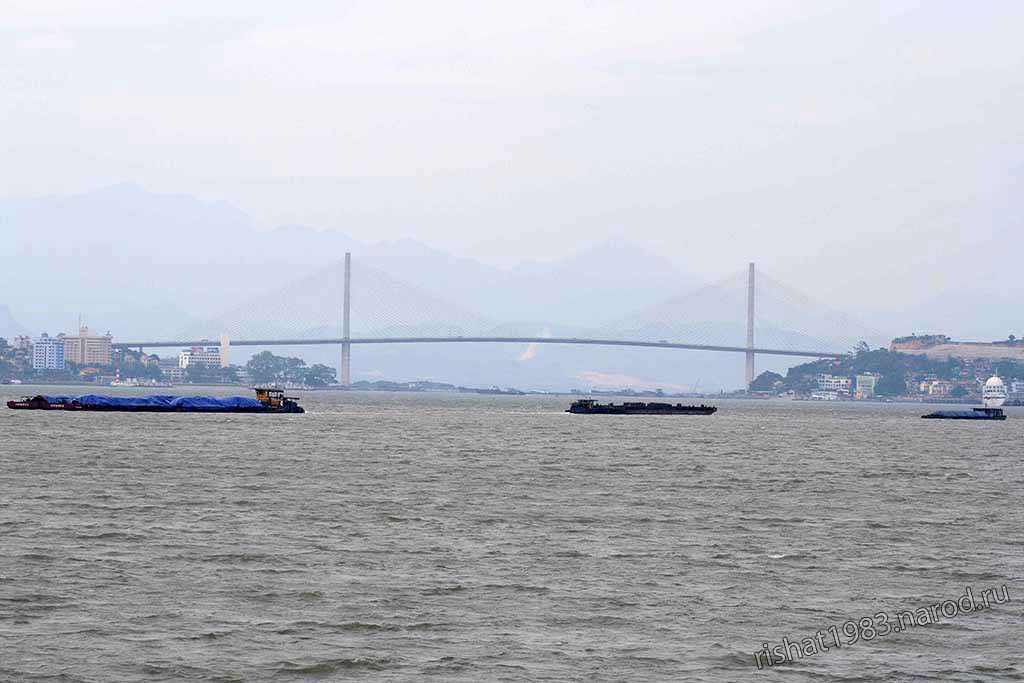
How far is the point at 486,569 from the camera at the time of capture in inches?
1140

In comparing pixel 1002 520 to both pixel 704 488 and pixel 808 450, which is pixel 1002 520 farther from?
pixel 808 450

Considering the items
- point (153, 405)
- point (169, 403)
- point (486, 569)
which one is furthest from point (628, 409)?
point (486, 569)

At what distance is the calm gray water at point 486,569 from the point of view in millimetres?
21344

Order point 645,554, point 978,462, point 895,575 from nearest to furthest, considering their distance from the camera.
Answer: point 895,575, point 645,554, point 978,462

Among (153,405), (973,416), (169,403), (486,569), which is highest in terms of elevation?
(973,416)

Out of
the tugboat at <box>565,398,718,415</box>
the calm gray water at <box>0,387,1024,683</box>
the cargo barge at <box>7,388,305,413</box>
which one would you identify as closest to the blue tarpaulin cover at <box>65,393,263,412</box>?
the cargo barge at <box>7,388,305,413</box>

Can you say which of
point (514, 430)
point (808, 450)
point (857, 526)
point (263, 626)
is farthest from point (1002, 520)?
point (514, 430)

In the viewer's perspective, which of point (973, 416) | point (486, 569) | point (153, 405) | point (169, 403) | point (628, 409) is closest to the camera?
point (486, 569)

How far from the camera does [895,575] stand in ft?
95.8

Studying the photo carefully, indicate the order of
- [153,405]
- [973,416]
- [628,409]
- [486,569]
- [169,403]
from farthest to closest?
[973,416] → [628,409] → [169,403] → [153,405] → [486,569]

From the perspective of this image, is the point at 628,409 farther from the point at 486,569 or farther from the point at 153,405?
the point at 486,569

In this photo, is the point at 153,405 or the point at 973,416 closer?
the point at 153,405

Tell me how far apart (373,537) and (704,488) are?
18101 mm

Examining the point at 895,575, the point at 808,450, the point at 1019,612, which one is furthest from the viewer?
the point at 808,450
